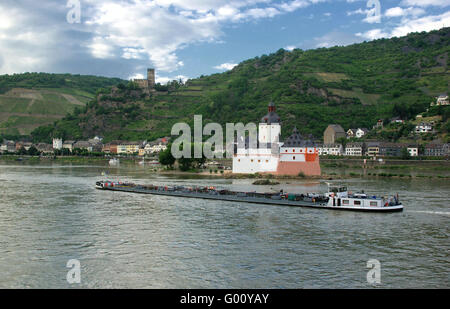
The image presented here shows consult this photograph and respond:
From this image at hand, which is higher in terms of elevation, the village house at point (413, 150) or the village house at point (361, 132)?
the village house at point (361, 132)

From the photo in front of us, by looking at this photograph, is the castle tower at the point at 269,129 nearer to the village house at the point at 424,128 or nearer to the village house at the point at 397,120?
the village house at the point at 424,128

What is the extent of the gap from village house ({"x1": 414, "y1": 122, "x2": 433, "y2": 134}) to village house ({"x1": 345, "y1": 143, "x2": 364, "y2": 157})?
45.5 feet

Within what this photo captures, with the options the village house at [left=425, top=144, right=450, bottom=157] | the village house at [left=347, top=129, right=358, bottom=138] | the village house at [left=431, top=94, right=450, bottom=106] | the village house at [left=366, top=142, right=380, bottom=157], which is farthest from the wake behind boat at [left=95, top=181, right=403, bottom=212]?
the village house at [left=431, top=94, right=450, bottom=106]

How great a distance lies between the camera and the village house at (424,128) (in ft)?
339

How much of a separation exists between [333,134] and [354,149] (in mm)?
10278

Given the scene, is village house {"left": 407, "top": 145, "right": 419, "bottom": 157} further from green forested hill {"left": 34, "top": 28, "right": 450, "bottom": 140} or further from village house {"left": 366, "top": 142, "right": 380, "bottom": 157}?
green forested hill {"left": 34, "top": 28, "right": 450, "bottom": 140}

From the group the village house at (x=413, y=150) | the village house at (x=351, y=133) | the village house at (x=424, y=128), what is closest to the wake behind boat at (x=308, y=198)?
the village house at (x=413, y=150)

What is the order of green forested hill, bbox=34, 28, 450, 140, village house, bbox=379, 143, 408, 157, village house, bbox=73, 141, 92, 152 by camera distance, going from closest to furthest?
village house, bbox=379, 143, 408, 157 < green forested hill, bbox=34, 28, 450, 140 < village house, bbox=73, 141, 92, 152

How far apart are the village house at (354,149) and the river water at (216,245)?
6784 cm

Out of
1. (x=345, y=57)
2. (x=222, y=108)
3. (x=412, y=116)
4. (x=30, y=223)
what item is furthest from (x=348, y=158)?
(x=345, y=57)

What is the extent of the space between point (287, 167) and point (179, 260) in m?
45.5

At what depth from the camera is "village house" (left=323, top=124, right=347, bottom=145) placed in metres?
116

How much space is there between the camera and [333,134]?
11638 cm
